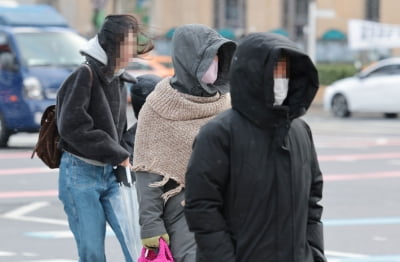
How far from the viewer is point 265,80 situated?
375cm

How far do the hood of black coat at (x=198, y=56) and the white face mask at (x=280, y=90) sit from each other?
929 mm

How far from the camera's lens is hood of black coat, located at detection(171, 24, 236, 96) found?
4777 millimetres

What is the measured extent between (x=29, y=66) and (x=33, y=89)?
1.81 ft

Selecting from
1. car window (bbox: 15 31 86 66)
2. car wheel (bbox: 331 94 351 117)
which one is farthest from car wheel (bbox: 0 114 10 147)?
car wheel (bbox: 331 94 351 117)

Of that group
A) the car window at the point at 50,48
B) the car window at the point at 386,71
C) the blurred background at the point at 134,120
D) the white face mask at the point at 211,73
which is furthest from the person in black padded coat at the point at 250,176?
the car window at the point at 386,71

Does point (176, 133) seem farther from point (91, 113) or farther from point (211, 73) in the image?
point (91, 113)

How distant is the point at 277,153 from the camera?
3.86 m

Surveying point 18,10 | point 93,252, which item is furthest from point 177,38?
point 18,10

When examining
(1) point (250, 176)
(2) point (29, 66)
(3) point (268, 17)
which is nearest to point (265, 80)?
(1) point (250, 176)

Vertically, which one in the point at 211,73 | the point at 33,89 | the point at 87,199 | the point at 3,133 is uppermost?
the point at 211,73

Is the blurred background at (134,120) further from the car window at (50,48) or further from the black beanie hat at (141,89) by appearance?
the black beanie hat at (141,89)

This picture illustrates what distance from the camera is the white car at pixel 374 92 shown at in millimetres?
24797

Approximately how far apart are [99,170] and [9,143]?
42.8 feet

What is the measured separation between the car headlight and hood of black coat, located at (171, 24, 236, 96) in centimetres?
1238
